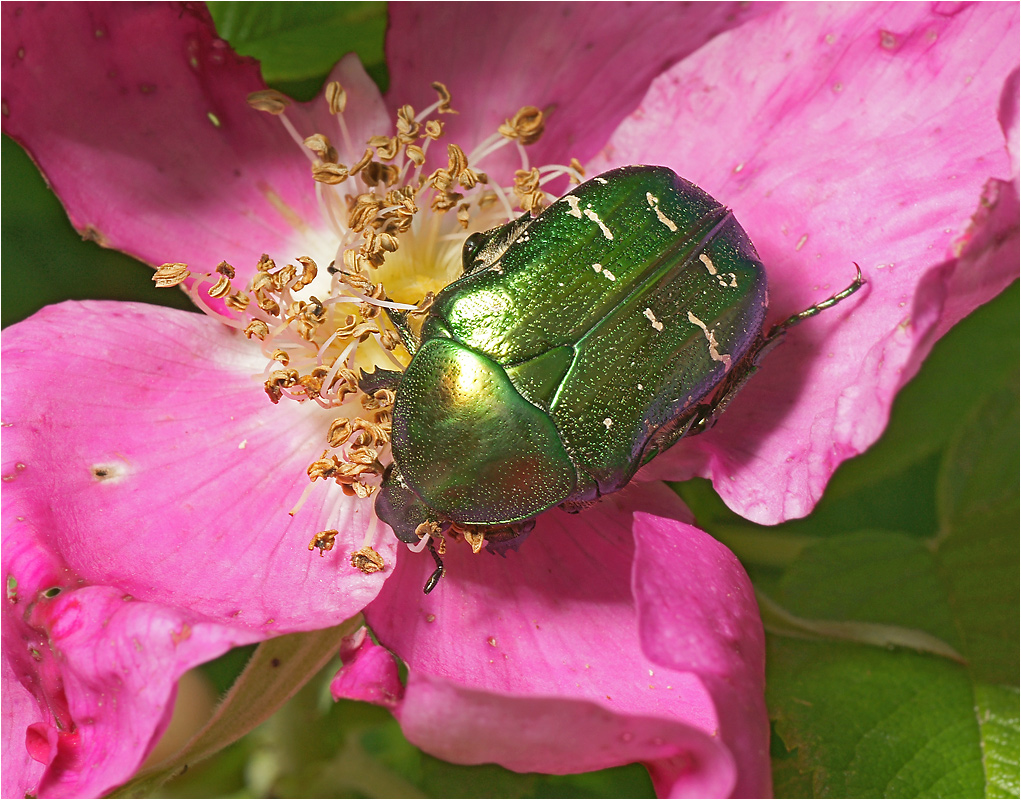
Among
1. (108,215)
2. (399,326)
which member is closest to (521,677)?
(399,326)

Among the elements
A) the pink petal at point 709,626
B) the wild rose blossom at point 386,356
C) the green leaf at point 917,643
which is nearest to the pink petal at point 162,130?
the wild rose blossom at point 386,356

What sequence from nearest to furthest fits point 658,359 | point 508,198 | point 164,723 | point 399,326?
point 164,723 → point 658,359 → point 399,326 → point 508,198

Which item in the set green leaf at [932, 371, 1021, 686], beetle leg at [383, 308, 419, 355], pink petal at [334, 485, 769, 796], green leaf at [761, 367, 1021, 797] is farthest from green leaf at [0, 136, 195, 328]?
green leaf at [932, 371, 1021, 686]

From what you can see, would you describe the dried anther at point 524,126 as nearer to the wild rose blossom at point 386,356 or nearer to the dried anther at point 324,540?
the wild rose blossom at point 386,356

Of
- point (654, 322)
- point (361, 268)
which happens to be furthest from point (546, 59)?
point (654, 322)

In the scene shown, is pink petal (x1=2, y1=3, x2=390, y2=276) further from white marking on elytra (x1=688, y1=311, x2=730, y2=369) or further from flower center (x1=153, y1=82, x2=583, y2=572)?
white marking on elytra (x1=688, y1=311, x2=730, y2=369)

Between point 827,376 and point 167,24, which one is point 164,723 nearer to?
point 827,376

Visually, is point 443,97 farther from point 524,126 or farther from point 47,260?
point 47,260
